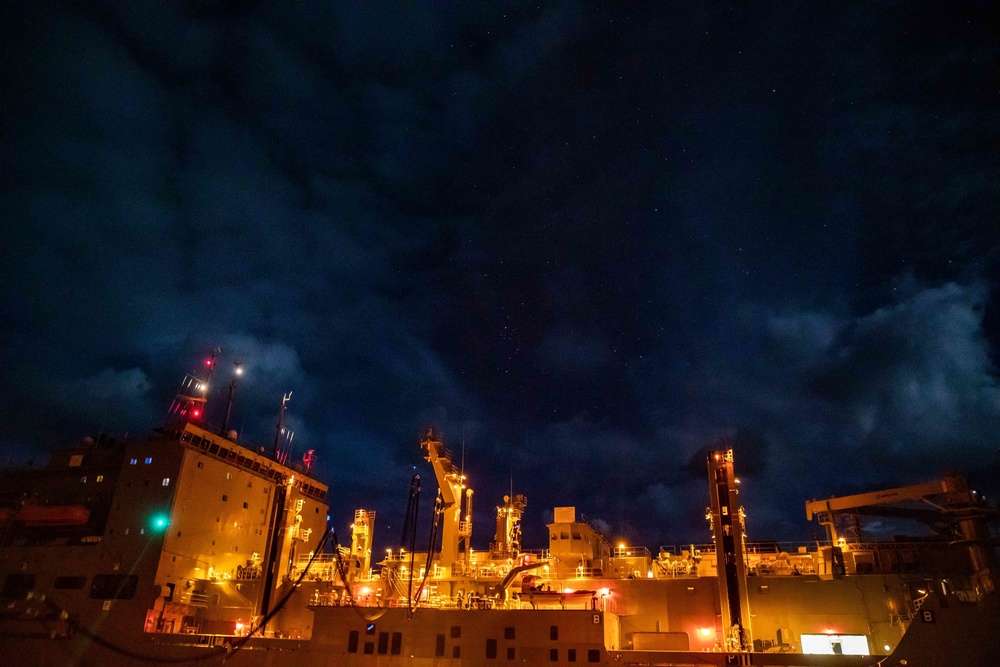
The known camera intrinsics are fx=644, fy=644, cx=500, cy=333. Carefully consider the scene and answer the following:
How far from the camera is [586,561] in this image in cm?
2886

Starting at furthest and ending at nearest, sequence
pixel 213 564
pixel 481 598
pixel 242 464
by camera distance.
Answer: pixel 242 464 < pixel 213 564 < pixel 481 598

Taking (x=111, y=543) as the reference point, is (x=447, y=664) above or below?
below

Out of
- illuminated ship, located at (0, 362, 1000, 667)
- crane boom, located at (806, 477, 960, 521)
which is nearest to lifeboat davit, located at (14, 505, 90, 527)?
illuminated ship, located at (0, 362, 1000, 667)

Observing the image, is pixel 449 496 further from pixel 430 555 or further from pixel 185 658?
pixel 185 658

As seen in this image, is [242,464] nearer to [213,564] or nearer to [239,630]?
[213,564]

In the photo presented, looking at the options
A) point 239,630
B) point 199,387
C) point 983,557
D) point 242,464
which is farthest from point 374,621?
point 983,557

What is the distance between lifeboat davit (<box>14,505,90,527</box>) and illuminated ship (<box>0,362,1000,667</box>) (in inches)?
3.8

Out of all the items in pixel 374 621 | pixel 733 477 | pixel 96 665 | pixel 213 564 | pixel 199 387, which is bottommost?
pixel 96 665

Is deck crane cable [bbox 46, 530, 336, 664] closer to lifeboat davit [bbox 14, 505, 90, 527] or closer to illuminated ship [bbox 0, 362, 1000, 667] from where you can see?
illuminated ship [bbox 0, 362, 1000, 667]

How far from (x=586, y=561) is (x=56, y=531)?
991 inches

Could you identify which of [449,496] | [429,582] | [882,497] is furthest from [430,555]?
[882,497]

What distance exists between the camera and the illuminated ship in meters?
21.5

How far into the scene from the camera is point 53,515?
3069cm

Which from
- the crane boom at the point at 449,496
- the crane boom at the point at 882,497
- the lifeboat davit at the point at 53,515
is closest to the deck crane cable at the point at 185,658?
the lifeboat davit at the point at 53,515
